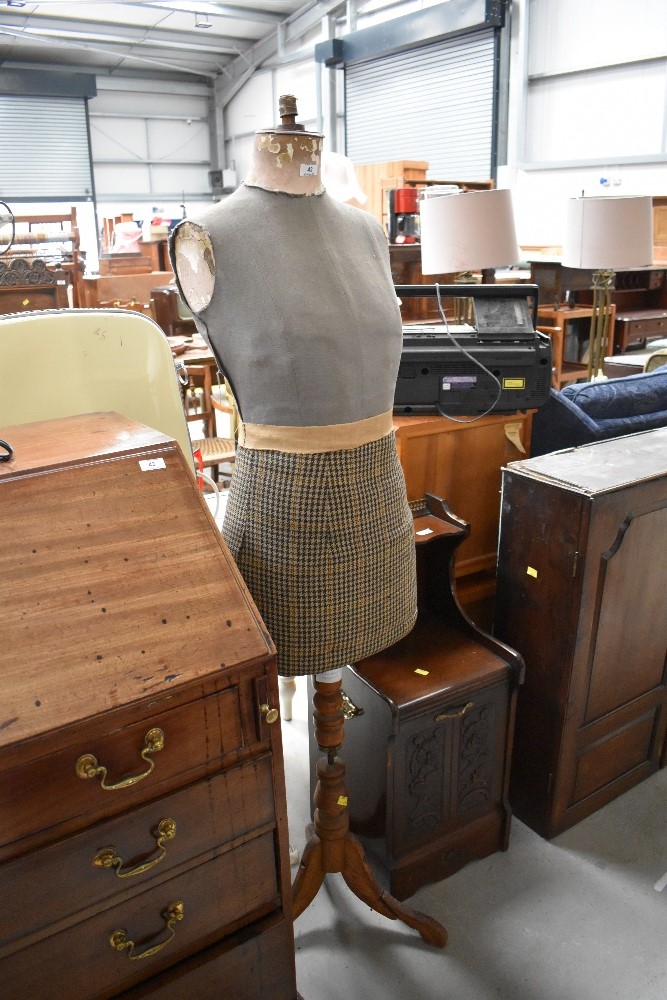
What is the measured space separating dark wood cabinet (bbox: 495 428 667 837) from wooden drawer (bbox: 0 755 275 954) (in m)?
0.88

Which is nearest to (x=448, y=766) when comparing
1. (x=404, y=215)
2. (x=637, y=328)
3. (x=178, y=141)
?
(x=404, y=215)

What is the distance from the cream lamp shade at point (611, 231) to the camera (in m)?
2.66

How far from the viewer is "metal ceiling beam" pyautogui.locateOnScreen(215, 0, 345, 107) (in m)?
8.73

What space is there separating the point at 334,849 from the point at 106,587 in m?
0.85

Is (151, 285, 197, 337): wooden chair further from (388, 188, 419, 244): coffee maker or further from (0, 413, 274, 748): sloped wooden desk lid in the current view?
(0, 413, 274, 748): sloped wooden desk lid

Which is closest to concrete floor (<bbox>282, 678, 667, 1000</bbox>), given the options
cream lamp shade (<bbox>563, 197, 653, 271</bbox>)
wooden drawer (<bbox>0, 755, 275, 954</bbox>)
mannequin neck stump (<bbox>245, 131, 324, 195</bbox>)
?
wooden drawer (<bbox>0, 755, 275, 954</bbox>)

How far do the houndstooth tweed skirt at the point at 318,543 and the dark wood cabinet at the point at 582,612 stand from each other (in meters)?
0.54

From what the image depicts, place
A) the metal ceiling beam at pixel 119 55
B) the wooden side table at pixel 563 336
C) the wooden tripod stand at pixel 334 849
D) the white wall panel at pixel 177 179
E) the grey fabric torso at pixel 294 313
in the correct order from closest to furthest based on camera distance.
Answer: the grey fabric torso at pixel 294 313
the wooden tripod stand at pixel 334 849
the wooden side table at pixel 563 336
the metal ceiling beam at pixel 119 55
the white wall panel at pixel 177 179

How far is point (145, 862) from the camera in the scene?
3.04ft

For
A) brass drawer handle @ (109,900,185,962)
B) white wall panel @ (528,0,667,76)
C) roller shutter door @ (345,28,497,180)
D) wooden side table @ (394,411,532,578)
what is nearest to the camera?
brass drawer handle @ (109,900,185,962)

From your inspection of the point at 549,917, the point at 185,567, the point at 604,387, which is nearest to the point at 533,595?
the point at 549,917

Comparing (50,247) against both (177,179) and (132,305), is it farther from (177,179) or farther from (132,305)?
(177,179)

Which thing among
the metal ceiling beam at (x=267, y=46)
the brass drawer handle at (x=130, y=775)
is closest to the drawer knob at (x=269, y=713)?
the brass drawer handle at (x=130, y=775)

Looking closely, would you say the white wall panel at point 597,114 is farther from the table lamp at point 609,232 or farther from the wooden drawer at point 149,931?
the wooden drawer at point 149,931
